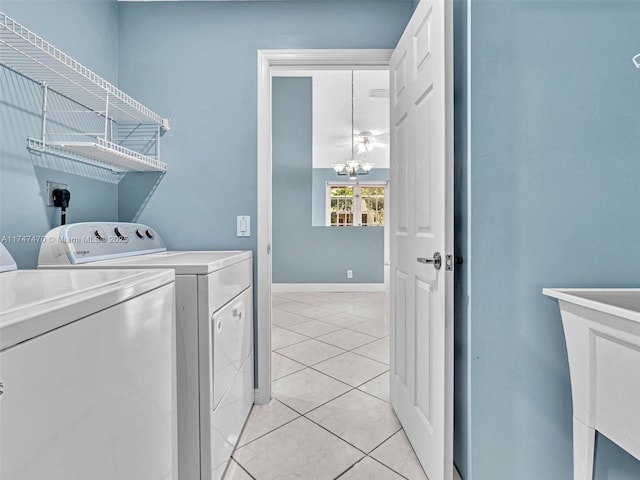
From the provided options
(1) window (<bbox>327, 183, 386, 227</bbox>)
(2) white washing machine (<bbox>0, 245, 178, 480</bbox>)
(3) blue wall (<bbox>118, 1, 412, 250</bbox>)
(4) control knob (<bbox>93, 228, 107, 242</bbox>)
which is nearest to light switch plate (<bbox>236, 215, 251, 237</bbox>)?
(3) blue wall (<bbox>118, 1, 412, 250</bbox>)

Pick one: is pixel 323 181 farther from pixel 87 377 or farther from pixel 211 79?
pixel 87 377

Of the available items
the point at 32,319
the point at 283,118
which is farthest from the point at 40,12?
the point at 283,118

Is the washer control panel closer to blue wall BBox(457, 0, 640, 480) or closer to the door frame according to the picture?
the door frame

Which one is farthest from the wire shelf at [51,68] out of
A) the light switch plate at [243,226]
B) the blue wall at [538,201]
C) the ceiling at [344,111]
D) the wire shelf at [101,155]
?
the ceiling at [344,111]

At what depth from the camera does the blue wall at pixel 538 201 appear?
3.88 feet

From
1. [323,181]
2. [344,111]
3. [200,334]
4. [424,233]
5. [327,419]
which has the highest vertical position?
[344,111]

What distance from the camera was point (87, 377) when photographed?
1.92 ft

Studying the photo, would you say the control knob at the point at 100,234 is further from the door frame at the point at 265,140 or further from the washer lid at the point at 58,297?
the door frame at the point at 265,140

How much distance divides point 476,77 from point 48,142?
1751 mm

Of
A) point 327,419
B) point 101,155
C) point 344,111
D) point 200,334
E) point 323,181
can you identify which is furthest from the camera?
point 323,181

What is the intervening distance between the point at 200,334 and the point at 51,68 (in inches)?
48.8

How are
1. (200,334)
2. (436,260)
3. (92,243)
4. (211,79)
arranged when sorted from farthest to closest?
(211,79) < (92,243) < (436,260) < (200,334)

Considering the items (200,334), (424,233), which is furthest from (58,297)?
(424,233)

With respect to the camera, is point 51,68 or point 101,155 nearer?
point 51,68
